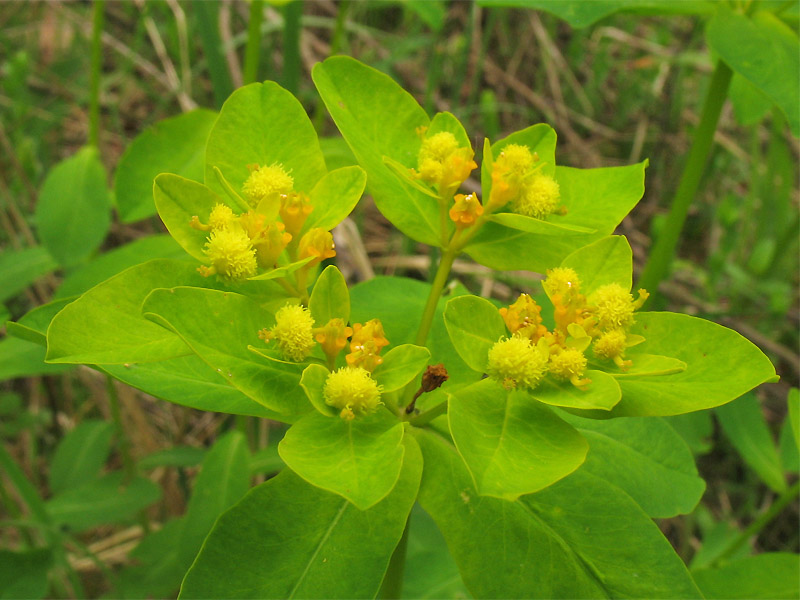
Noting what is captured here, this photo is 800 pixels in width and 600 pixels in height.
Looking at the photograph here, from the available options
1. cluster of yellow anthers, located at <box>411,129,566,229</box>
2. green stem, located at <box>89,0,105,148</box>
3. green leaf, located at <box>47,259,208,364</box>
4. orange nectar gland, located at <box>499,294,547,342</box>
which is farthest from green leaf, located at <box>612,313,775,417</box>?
green stem, located at <box>89,0,105,148</box>

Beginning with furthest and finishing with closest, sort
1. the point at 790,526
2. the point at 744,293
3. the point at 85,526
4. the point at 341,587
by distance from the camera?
the point at 744,293, the point at 790,526, the point at 85,526, the point at 341,587

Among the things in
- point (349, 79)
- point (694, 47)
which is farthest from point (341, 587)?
point (694, 47)

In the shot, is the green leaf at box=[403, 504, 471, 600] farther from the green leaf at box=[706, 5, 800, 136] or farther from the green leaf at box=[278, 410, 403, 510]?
the green leaf at box=[706, 5, 800, 136]

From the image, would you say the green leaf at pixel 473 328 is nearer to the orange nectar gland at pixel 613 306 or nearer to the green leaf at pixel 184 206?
the orange nectar gland at pixel 613 306

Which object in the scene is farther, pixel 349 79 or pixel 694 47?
pixel 694 47

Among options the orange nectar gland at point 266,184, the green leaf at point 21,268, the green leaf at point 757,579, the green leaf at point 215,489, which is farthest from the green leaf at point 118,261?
the green leaf at point 757,579

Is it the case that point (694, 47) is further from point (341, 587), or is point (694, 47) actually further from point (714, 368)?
point (341, 587)
